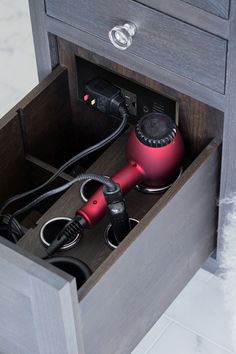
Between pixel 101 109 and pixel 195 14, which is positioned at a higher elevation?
pixel 195 14

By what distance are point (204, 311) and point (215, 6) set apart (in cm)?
54

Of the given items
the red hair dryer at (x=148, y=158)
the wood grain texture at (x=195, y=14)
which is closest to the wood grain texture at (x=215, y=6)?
the wood grain texture at (x=195, y=14)

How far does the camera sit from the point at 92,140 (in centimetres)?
155

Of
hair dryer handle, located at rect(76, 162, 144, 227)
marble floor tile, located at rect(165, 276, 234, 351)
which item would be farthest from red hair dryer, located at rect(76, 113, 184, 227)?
marble floor tile, located at rect(165, 276, 234, 351)

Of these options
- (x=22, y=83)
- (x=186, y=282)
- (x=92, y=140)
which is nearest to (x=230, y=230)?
(x=186, y=282)

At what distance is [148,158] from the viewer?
4.47ft

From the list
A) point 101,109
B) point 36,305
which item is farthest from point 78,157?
point 36,305

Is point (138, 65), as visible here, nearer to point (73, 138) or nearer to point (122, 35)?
point (122, 35)

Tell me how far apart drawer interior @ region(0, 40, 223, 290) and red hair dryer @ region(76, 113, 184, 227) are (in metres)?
0.03

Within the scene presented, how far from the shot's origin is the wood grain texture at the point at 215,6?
1.17 metres

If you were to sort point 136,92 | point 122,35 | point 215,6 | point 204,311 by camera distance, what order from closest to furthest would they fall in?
point 215,6, point 122,35, point 136,92, point 204,311

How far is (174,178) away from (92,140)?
19 centimetres

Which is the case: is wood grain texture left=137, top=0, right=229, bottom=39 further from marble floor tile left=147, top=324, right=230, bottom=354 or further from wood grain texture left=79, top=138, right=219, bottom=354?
marble floor tile left=147, top=324, right=230, bottom=354

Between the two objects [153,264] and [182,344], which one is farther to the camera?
[182,344]
